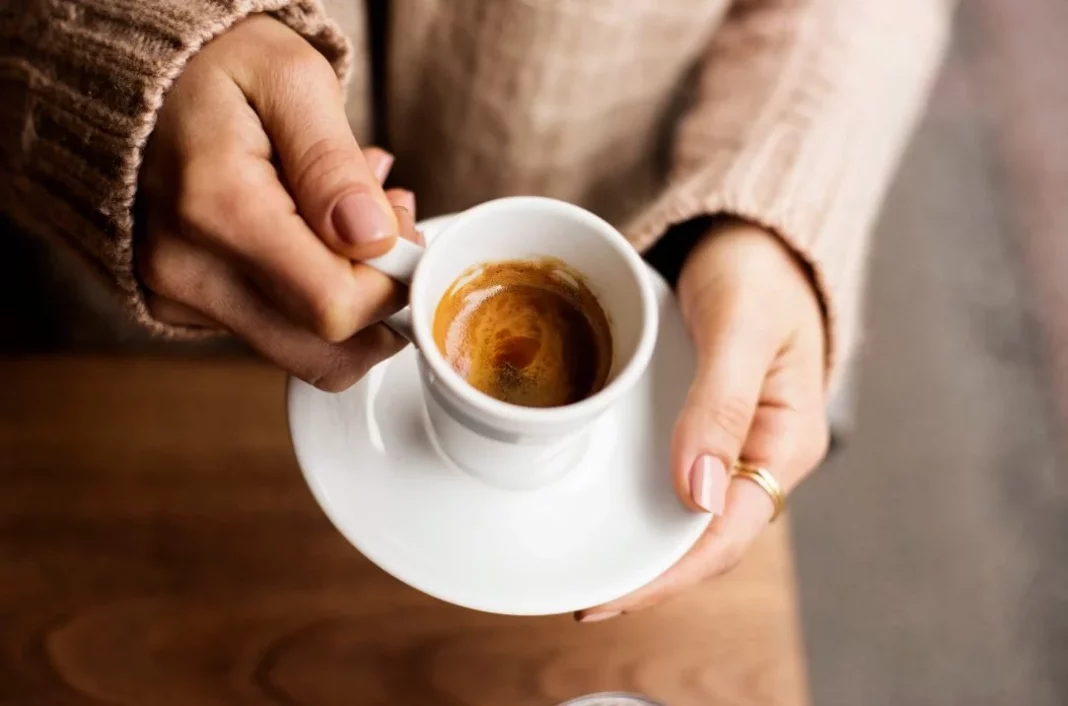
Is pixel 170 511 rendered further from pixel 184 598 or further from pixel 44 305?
pixel 44 305

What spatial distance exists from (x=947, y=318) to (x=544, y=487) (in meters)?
1.17

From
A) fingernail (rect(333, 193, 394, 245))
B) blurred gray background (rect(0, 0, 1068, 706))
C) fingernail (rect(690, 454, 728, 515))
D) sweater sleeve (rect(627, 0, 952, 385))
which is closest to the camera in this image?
fingernail (rect(333, 193, 394, 245))

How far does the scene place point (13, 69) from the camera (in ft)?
1.71

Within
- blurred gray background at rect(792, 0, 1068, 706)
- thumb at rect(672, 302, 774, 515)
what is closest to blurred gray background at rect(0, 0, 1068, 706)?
blurred gray background at rect(792, 0, 1068, 706)

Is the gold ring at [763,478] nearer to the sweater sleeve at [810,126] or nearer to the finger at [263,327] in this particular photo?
the sweater sleeve at [810,126]

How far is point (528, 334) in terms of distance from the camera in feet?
1.77

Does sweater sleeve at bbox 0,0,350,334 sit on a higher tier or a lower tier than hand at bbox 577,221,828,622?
higher

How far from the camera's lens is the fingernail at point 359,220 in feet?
1.27

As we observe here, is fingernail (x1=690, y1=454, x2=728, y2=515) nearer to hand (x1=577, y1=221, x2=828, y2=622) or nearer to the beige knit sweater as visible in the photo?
hand (x1=577, y1=221, x2=828, y2=622)

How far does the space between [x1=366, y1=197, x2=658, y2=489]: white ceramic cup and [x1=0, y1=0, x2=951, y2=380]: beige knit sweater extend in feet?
0.46

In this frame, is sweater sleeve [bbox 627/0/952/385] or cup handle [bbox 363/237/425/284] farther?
sweater sleeve [bbox 627/0/952/385]

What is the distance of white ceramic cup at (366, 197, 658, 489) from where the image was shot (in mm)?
412

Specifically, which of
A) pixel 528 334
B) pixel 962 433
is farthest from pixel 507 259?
pixel 962 433

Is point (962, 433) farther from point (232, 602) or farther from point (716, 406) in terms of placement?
point (232, 602)
